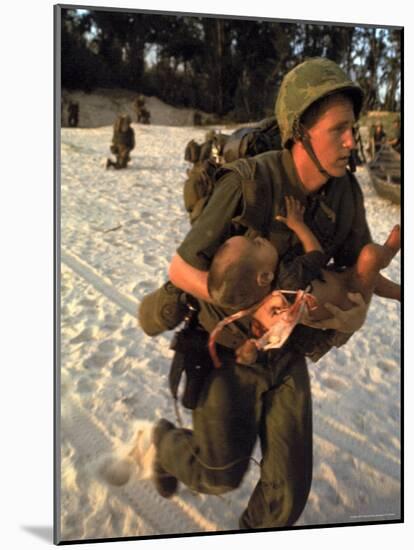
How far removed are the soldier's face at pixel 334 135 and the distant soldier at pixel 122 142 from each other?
860 millimetres

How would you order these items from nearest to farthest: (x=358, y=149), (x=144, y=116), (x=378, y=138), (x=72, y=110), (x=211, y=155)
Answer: (x=72, y=110) < (x=144, y=116) < (x=211, y=155) < (x=358, y=149) < (x=378, y=138)

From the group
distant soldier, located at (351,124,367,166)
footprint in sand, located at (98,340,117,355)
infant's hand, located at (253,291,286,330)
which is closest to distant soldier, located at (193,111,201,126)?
distant soldier, located at (351,124,367,166)

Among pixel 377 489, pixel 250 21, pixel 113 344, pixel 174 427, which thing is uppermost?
pixel 250 21

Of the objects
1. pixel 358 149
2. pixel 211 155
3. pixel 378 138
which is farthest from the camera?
pixel 378 138

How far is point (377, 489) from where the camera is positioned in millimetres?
5309

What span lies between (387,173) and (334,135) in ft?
1.64

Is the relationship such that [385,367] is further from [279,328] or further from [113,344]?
[113,344]

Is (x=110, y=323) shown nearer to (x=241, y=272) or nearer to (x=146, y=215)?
(x=146, y=215)

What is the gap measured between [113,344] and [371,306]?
1353 millimetres

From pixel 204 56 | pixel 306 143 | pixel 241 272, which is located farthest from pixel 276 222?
pixel 204 56

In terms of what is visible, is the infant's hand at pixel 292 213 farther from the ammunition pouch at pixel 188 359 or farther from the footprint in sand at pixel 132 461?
the footprint in sand at pixel 132 461

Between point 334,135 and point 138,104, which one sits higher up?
point 138,104

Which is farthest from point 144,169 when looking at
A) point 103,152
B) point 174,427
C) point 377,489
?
point 377,489

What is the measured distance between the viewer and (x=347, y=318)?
16.9 ft
